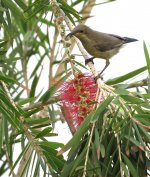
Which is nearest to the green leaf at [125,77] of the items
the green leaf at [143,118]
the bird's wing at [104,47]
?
the green leaf at [143,118]

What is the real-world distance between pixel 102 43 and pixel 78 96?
3.59 ft

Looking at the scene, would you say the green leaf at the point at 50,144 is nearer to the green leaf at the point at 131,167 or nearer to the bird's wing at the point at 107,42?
the green leaf at the point at 131,167

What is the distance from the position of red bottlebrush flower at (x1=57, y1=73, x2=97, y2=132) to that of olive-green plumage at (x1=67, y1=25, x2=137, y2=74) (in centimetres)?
81

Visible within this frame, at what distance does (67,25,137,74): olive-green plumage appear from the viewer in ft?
9.16

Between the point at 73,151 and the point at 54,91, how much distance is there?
1.84 feet

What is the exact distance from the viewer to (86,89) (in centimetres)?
180

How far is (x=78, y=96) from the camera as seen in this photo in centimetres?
179

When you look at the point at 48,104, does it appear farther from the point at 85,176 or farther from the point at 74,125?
the point at 85,176

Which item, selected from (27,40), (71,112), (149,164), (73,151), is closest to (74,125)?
(71,112)

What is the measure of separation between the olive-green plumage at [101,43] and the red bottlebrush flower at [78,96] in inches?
31.8

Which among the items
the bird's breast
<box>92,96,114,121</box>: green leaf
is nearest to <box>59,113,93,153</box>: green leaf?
<box>92,96,114,121</box>: green leaf

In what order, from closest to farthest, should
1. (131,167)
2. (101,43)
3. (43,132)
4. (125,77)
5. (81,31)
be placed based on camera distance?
1. (131,167)
2. (43,132)
3. (125,77)
4. (81,31)
5. (101,43)

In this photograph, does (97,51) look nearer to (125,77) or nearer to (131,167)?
(125,77)

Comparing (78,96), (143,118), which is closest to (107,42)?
(78,96)
